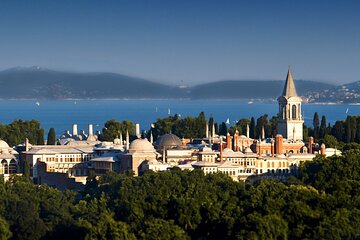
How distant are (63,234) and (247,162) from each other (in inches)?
878

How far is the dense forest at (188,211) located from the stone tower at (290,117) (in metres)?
21.7

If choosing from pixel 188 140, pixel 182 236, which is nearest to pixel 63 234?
pixel 182 236

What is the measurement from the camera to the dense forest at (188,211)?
3591 centimetres

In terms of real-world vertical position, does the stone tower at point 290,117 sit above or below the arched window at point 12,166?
above

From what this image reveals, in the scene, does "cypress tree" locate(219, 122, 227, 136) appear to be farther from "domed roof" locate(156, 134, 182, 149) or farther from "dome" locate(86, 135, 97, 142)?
"domed roof" locate(156, 134, 182, 149)

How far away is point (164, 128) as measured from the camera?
75.2m

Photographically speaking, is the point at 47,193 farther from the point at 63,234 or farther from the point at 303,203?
the point at 303,203

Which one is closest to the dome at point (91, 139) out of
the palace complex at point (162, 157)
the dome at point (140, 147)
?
the palace complex at point (162, 157)

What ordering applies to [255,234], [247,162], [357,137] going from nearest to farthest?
[255,234] < [247,162] < [357,137]

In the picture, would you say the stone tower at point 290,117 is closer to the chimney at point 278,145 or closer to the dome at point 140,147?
the chimney at point 278,145

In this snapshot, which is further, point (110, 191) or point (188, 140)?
point (188, 140)

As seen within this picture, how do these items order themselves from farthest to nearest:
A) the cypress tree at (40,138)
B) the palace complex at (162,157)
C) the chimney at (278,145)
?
the cypress tree at (40,138), the chimney at (278,145), the palace complex at (162,157)

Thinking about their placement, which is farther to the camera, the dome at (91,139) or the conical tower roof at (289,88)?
the dome at (91,139)

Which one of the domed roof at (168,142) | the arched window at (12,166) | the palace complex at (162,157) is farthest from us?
the domed roof at (168,142)
